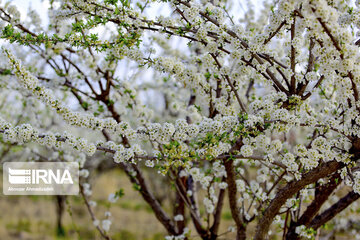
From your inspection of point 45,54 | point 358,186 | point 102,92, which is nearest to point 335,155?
point 358,186

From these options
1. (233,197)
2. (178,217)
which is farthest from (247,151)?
(178,217)

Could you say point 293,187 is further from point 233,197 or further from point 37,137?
point 37,137

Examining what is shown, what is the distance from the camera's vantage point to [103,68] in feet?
15.0

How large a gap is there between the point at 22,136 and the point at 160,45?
3038mm

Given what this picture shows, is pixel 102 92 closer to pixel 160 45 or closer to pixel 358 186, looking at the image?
pixel 160 45

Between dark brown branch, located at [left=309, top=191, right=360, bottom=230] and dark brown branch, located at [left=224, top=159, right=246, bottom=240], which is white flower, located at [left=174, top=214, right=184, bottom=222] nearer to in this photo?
dark brown branch, located at [left=224, top=159, right=246, bottom=240]

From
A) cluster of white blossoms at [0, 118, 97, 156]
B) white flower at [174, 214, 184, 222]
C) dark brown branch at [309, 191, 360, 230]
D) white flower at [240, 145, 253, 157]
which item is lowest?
dark brown branch at [309, 191, 360, 230]

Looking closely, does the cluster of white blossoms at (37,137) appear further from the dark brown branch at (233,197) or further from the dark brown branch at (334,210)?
the dark brown branch at (334,210)

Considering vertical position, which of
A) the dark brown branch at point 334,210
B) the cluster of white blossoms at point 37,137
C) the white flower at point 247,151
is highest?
the cluster of white blossoms at point 37,137

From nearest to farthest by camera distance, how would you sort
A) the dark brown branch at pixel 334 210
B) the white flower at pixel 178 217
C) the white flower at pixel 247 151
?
the white flower at pixel 247 151, the dark brown branch at pixel 334 210, the white flower at pixel 178 217

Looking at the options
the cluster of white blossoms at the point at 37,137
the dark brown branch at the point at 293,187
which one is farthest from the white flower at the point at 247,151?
the cluster of white blossoms at the point at 37,137

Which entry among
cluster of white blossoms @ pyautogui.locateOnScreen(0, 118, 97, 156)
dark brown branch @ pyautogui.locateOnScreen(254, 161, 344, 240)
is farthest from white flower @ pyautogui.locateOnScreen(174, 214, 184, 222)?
cluster of white blossoms @ pyautogui.locateOnScreen(0, 118, 97, 156)

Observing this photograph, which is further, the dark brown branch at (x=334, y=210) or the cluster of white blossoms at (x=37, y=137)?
the dark brown branch at (x=334, y=210)

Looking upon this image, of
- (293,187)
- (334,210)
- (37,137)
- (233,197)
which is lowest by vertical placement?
(334,210)
